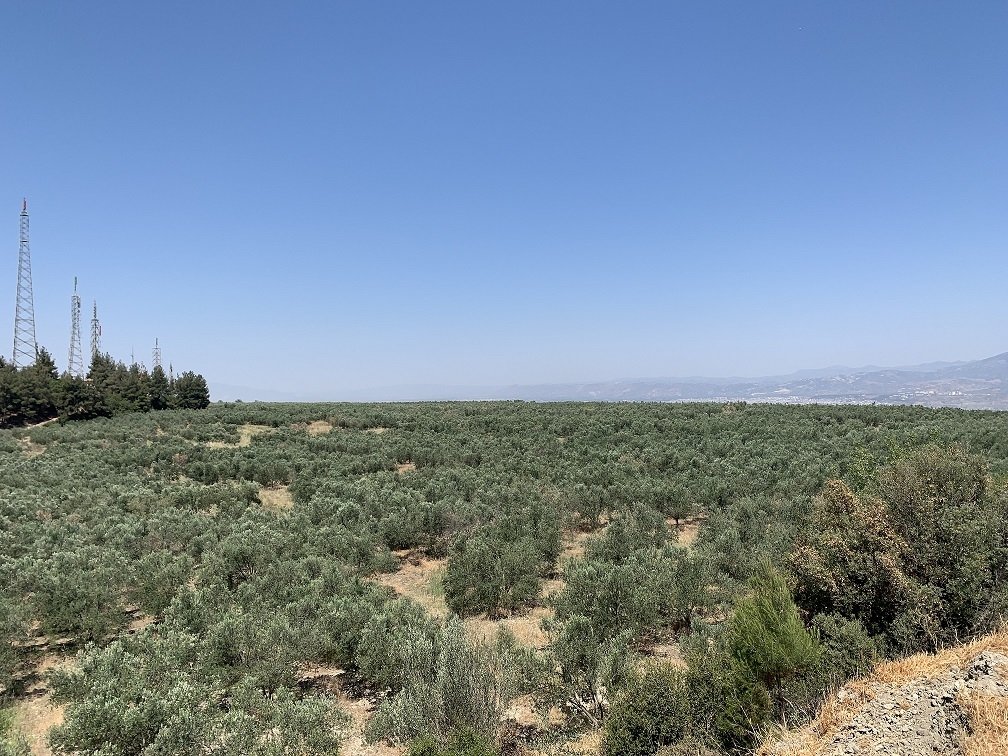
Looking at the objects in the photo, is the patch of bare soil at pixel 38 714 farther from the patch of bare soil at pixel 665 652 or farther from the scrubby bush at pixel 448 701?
the patch of bare soil at pixel 665 652

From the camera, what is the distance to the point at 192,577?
12523mm

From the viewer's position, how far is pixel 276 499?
22.5 meters

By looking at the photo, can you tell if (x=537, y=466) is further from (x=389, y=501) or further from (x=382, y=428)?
(x=382, y=428)

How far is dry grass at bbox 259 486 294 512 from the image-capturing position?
67.3ft

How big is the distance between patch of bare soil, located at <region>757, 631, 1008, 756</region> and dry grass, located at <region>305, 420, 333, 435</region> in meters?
37.3

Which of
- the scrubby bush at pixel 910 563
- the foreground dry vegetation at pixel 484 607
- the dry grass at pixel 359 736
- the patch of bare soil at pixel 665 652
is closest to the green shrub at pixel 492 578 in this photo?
the foreground dry vegetation at pixel 484 607

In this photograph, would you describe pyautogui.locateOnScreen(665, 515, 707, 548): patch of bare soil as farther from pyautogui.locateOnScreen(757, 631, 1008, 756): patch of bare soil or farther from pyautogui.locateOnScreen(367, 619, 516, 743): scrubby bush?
pyautogui.locateOnScreen(367, 619, 516, 743): scrubby bush

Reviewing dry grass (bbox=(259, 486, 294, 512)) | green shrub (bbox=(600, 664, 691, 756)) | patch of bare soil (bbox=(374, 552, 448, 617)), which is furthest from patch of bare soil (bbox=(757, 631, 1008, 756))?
dry grass (bbox=(259, 486, 294, 512))

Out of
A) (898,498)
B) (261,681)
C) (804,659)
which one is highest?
(898,498)

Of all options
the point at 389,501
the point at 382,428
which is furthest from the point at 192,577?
the point at 382,428

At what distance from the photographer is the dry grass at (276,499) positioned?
67.3 ft

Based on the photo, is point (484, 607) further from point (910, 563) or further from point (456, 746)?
point (910, 563)

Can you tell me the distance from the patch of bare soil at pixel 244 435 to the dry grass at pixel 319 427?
3.12m

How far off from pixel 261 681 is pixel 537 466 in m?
18.2
